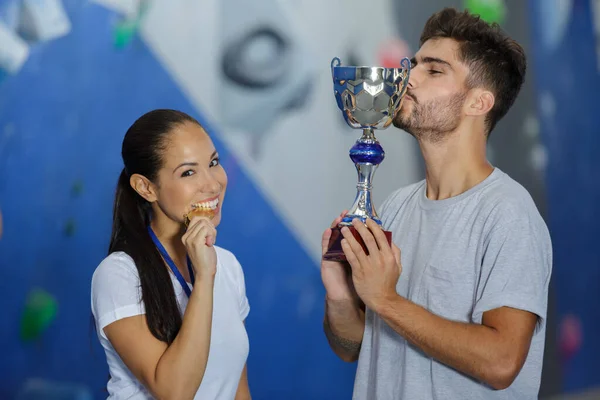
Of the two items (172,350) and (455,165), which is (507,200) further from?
(172,350)

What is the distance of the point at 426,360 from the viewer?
176cm

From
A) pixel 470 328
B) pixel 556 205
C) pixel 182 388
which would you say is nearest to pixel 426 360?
pixel 470 328

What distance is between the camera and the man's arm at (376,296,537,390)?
1586 millimetres

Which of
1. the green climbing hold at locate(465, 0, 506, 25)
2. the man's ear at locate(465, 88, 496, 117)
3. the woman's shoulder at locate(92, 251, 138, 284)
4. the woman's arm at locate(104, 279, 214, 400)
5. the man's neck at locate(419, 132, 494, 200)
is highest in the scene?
the green climbing hold at locate(465, 0, 506, 25)

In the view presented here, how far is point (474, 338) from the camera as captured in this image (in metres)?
1.60

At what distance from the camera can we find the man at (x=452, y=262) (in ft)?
5.35

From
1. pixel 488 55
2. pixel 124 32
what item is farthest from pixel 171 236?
pixel 124 32

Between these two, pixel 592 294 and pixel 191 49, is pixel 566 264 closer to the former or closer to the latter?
pixel 592 294

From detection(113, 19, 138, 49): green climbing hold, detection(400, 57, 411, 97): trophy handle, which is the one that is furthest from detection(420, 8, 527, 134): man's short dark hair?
detection(113, 19, 138, 49): green climbing hold

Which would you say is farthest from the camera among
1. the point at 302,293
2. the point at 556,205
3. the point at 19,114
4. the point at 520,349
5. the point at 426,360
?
the point at 556,205

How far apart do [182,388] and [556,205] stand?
341 cm

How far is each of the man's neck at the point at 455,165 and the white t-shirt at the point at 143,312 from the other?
0.57 m

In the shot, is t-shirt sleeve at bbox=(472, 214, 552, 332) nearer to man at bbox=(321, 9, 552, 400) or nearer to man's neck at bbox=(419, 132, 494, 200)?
man at bbox=(321, 9, 552, 400)

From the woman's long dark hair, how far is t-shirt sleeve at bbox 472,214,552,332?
68 cm
